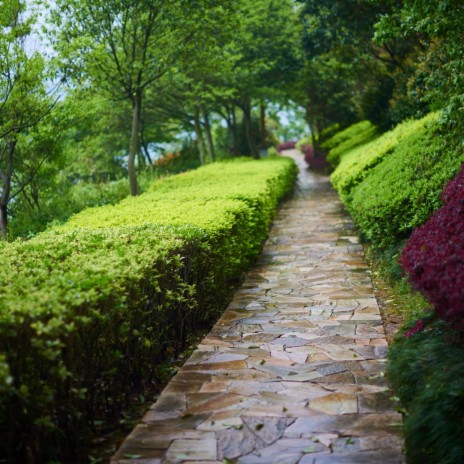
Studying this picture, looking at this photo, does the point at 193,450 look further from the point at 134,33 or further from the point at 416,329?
the point at 134,33

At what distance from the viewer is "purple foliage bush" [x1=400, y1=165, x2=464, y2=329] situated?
11.4 feet

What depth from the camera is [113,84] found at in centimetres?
1454

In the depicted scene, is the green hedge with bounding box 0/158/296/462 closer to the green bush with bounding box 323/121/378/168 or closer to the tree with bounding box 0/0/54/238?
the tree with bounding box 0/0/54/238

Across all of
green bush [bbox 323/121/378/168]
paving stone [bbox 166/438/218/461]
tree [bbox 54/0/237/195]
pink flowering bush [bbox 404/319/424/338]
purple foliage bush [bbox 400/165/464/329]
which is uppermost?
tree [bbox 54/0/237/195]

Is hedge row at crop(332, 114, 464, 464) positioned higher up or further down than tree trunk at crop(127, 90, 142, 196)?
further down

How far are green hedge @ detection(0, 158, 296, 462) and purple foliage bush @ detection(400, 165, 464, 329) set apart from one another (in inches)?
78.5

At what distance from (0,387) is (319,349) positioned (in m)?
3.19

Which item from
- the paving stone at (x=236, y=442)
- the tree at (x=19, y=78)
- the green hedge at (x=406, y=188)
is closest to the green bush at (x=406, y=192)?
the green hedge at (x=406, y=188)

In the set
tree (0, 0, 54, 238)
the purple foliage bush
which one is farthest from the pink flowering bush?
tree (0, 0, 54, 238)

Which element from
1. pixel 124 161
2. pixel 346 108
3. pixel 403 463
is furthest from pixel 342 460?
pixel 124 161

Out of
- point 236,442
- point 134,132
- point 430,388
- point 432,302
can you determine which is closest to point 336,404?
point 430,388

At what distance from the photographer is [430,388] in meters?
3.59

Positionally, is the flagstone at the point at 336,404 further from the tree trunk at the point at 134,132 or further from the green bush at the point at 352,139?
the green bush at the point at 352,139

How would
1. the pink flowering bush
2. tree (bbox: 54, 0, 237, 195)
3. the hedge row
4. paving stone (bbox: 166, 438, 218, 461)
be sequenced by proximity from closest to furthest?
1. the hedge row
2. paving stone (bbox: 166, 438, 218, 461)
3. the pink flowering bush
4. tree (bbox: 54, 0, 237, 195)
